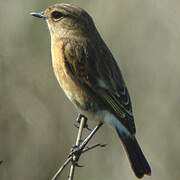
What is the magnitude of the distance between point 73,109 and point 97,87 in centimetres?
149

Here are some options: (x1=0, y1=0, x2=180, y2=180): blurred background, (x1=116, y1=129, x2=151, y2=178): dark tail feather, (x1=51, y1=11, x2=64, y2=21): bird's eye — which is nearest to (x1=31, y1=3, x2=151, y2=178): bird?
(x1=116, y1=129, x2=151, y2=178): dark tail feather

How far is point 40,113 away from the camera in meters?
7.21

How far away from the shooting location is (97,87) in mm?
6098

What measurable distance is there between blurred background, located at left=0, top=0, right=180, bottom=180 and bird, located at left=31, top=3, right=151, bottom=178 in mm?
958

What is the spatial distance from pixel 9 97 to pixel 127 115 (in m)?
1.82

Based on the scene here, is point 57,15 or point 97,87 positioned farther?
point 57,15

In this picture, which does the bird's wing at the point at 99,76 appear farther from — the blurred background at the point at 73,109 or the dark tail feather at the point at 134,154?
the blurred background at the point at 73,109

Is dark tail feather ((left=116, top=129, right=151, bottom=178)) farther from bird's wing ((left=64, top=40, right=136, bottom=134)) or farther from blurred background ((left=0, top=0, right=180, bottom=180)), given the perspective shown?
blurred background ((left=0, top=0, right=180, bottom=180))

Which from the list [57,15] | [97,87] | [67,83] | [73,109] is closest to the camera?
[97,87]

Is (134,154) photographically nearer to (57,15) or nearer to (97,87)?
(97,87)

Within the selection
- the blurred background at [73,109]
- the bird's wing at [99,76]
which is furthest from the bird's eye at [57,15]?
the blurred background at [73,109]

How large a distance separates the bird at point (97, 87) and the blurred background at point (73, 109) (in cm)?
96

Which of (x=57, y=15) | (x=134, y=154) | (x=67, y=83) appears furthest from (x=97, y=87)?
(x=57, y=15)

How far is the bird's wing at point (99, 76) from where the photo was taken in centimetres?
601
